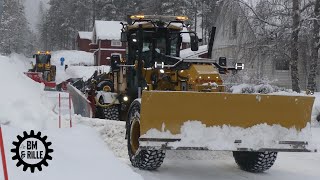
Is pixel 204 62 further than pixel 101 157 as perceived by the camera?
Yes

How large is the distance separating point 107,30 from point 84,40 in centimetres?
1664

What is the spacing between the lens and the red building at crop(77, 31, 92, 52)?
6959cm

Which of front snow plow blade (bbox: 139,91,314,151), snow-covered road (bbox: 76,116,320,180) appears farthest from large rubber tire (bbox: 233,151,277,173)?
front snow plow blade (bbox: 139,91,314,151)

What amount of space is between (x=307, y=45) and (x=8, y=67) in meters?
14.6

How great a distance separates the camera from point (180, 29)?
1065 cm

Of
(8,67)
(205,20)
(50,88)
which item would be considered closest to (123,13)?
(205,20)

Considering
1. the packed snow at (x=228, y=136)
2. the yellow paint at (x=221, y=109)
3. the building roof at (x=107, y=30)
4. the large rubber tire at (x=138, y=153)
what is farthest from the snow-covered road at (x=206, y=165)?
the building roof at (x=107, y=30)

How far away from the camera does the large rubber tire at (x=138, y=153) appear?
770cm

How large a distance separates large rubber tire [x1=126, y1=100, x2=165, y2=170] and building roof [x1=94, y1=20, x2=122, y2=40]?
4535 cm

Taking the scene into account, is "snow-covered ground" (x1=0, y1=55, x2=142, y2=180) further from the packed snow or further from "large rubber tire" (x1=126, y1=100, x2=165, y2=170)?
the packed snow

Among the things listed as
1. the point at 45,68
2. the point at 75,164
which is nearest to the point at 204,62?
the point at 75,164

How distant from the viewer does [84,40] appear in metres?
70.0

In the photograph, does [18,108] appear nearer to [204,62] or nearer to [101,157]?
[101,157]

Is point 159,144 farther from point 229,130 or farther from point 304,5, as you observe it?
point 304,5
